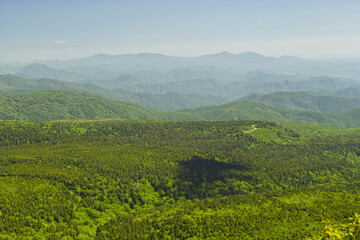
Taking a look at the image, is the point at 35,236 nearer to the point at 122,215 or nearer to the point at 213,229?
the point at 122,215

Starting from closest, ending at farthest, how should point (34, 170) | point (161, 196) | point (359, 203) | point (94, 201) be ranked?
point (359, 203), point (94, 201), point (34, 170), point (161, 196)

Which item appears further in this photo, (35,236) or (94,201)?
(94,201)

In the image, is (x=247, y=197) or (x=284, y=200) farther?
(x=247, y=197)

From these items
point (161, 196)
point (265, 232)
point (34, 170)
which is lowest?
point (161, 196)

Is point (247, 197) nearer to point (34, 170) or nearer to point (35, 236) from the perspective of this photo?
point (35, 236)

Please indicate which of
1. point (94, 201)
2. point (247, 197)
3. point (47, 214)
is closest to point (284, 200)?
point (247, 197)

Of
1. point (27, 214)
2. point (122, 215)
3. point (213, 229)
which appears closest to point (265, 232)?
point (213, 229)

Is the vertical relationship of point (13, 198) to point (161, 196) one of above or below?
above

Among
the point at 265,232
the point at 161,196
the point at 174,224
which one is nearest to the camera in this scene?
the point at 265,232

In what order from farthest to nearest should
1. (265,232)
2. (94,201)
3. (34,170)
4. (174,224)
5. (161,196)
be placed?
(161,196) < (34,170) < (94,201) < (174,224) < (265,232)
